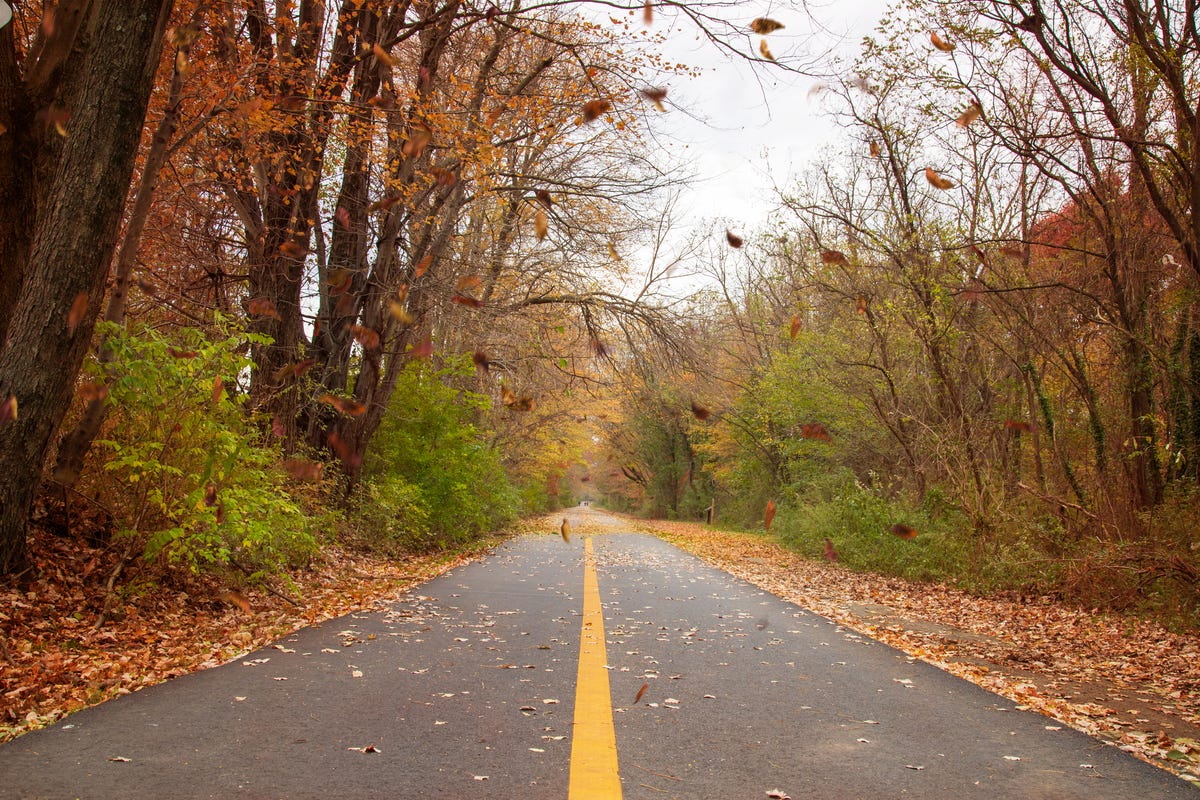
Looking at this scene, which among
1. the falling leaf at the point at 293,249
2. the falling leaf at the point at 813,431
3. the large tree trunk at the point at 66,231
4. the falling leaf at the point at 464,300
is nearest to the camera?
the large tree trunk at the point at 66,231

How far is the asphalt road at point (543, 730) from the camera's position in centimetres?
335

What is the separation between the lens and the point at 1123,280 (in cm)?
1117

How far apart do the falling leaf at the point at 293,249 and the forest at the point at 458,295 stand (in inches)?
8.2

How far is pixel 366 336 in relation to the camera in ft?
44.9

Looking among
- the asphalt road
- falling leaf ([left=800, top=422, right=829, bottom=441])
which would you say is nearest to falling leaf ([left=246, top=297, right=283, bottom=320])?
the asphalt road

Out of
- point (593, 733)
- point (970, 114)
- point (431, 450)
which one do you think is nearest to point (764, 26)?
point (970, 114)

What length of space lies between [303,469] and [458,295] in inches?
158

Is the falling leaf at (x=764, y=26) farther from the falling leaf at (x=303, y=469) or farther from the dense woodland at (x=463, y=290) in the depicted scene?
the falling leaf at (x=303, y=469)

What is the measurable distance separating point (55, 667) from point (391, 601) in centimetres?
415

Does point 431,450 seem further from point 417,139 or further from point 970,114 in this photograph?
point 970,114

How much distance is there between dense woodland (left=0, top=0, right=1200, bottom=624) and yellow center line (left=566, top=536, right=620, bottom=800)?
316 centimetres

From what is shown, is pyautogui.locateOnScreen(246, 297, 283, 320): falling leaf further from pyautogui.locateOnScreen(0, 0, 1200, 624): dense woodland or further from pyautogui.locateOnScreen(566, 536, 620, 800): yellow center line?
pyautogui.locateOnScreen(566, 536, 620, 800): yellow center line

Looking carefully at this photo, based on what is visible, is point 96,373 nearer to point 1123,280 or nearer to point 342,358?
point 342,358

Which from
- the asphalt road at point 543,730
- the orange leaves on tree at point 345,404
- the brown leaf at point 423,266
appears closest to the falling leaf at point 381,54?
the brown leaf at point 423,266
